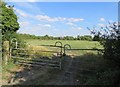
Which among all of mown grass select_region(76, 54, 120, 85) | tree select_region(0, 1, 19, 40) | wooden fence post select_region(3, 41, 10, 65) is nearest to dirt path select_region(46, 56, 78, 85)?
mown grass select_region(76, 54, 120, 85)

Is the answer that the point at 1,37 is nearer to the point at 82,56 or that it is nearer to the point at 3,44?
the point at 3,44

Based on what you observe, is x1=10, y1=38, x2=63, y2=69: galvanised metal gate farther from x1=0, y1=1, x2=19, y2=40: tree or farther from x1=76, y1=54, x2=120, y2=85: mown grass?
x1=76, y1=54, x2=120, y2=85: mown grass

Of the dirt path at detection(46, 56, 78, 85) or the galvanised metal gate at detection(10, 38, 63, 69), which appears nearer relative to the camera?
the dirt path at detection(46, 56, 78, 85)

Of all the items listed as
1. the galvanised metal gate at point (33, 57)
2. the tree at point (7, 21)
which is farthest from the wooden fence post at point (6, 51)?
the tree at point (7, 21)

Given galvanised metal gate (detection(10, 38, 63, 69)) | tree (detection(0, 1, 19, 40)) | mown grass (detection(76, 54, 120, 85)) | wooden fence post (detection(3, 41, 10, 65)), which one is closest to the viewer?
mown grass (detection(76, 54, 120, 85))

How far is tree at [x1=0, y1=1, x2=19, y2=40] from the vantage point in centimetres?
1291

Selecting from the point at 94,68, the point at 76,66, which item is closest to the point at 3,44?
Result: the point at 76,66

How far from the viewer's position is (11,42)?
12.8 metres

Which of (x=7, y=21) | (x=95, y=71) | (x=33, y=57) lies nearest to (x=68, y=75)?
(x=95, y=71)

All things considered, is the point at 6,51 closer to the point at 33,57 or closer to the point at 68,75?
Answer: the point at 33,57

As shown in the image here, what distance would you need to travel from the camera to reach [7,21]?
13352 mm

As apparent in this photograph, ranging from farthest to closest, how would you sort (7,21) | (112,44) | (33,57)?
(7,21) → (33,57) → (112,44)

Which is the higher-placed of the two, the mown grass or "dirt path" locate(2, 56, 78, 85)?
the mown grass

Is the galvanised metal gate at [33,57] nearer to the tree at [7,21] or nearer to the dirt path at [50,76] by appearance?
the dirt path at [50,76]
